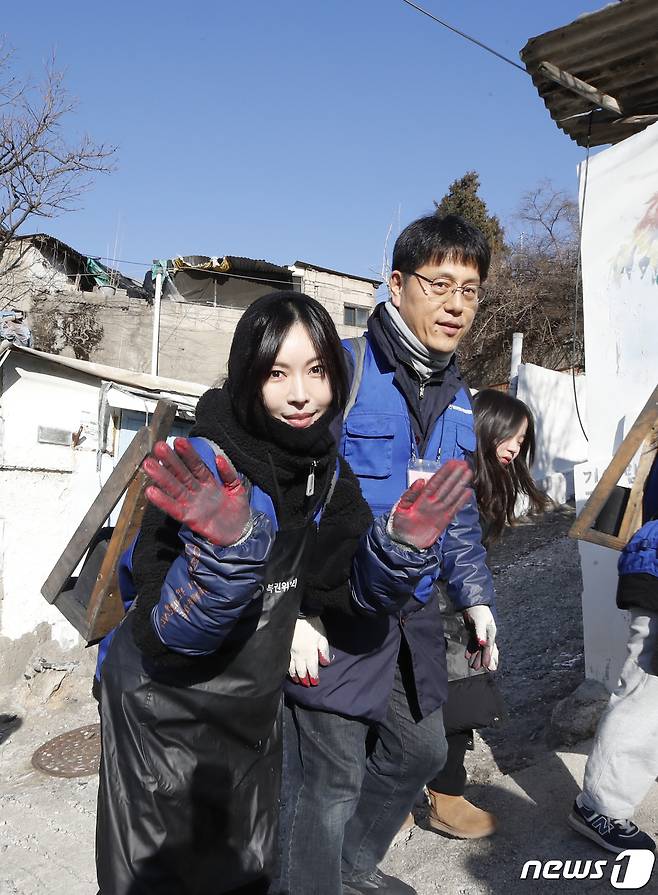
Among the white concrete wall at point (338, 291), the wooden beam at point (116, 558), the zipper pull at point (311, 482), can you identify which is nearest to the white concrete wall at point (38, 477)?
the wooden beam at point (116, 558)

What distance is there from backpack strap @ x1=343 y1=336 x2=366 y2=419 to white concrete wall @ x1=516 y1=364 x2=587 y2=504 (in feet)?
23.9

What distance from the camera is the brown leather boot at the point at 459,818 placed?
2.79m

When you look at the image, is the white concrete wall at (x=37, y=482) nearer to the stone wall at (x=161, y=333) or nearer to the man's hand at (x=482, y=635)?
the man's hand at (x=482, y=635)

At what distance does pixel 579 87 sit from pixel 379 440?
10.8 feet

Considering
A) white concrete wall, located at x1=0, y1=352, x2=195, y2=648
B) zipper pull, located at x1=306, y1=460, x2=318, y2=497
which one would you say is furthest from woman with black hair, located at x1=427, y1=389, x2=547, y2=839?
white concrete wall, located at x1=0, y1=352, x2=195, y2=648

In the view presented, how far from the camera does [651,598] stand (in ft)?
8.05

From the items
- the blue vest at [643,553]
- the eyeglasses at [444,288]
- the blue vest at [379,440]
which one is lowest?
the blue vest at [643,553]

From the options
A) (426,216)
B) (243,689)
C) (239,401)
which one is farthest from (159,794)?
(426,216)

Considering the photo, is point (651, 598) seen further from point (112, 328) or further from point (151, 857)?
point (112, 328)

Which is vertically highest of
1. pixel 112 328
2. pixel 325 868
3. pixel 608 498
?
pixel 112 328

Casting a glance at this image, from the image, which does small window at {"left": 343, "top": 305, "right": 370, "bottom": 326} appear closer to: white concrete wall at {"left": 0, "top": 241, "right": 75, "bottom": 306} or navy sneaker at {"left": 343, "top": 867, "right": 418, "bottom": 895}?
white concrete wall at {"left": 0, "top": 241, "right": 75, "bottom": 306}

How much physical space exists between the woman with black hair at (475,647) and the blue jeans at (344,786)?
1.10 feet


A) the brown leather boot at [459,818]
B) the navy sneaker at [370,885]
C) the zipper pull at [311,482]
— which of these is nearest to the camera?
the zipper pull at [311,482]

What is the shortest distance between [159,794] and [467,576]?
3.83 ft
